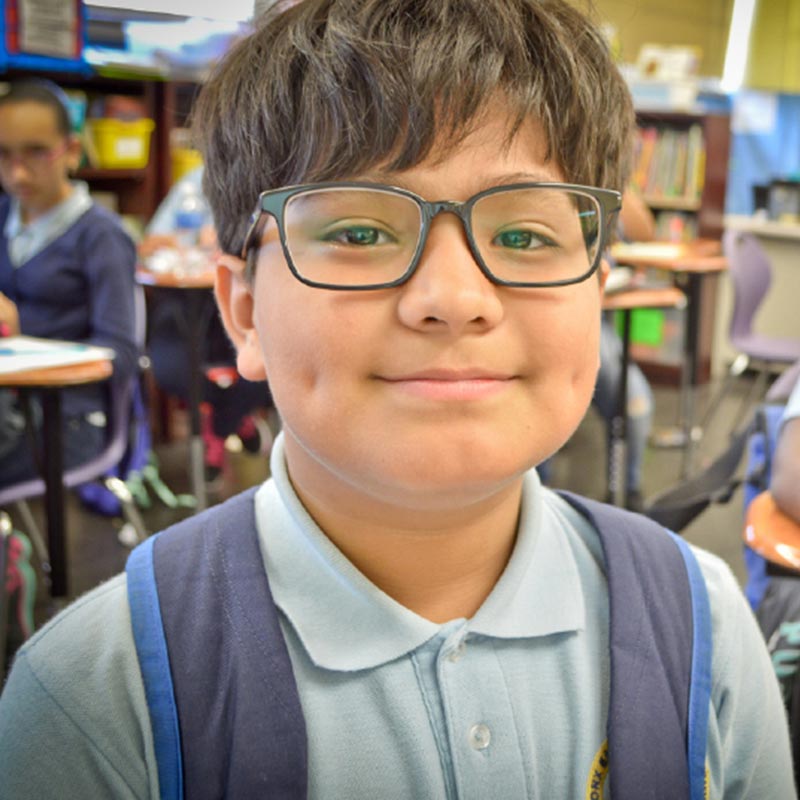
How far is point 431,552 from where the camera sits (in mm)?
800

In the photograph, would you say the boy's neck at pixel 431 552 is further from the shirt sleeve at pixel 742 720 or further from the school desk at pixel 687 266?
the school desk at pixel 687 266

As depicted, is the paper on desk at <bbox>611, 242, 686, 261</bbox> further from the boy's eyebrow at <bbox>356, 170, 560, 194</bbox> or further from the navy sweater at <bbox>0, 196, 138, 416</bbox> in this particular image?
the boy's eyebrow at <bbox>356, 170, 560, 194</bbox>

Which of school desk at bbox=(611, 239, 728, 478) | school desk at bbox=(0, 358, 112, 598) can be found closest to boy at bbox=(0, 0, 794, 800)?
school desk at bbox=(0, 358, 112, 598)

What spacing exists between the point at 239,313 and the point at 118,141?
3697 mm

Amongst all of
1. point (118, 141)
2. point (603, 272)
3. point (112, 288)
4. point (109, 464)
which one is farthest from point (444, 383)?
point (118, 141)

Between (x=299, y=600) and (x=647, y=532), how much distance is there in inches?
12.5

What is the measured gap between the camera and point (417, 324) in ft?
2.25

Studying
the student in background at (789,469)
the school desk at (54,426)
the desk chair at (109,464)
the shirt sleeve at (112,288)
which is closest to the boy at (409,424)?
the student in background at (789,469)

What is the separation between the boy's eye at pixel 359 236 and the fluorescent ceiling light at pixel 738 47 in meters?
6.88

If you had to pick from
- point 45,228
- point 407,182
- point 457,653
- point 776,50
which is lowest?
point 457,653

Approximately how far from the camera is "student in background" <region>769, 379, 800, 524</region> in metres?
1.30

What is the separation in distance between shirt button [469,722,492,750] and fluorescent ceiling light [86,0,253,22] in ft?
1.75

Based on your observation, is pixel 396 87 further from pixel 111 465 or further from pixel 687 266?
pixel 687 266

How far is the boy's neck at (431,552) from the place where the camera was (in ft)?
2.60
